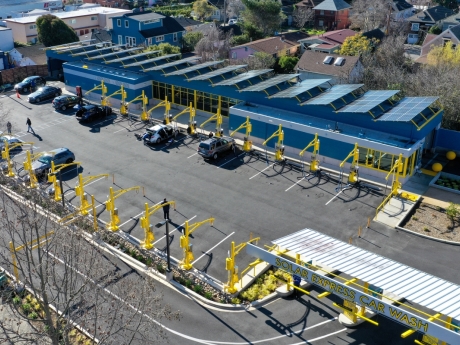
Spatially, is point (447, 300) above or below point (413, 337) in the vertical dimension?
above

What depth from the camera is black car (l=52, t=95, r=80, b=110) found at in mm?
42847

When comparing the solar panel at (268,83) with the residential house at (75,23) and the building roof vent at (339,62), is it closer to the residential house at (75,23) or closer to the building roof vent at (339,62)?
the building roof vent at (339,62)

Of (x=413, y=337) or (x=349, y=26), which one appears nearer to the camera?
(x=413, y=337)

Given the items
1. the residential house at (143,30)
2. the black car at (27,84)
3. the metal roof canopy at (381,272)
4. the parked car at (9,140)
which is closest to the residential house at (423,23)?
the residential house at (143,30)

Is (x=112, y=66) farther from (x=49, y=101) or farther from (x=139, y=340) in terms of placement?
(x=139, y=340)

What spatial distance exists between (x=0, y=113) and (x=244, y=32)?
38.8 meters

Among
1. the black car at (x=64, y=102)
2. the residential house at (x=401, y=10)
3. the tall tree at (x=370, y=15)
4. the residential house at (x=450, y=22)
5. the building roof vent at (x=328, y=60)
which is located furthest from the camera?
the residential house at (x=401, y=10)

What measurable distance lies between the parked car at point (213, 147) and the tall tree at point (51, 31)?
36923 mm

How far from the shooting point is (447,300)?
1677 cm

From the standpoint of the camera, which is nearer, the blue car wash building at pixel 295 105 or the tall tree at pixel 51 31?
the blue car wash building at pixel 295 105

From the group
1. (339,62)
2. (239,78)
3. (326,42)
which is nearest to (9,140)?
(239,78)

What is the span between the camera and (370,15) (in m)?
78.9

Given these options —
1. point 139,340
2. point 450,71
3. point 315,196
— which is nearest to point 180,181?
point 315,196

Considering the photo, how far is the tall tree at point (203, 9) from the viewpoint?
92.8m
